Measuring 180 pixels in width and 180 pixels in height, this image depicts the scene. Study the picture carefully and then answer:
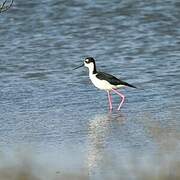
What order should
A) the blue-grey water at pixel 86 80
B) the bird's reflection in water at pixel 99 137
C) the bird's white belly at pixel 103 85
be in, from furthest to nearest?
the bird's white belly at pixel 103 85 → the blue-grey water at pixel 86 80 → the bird's reflection in water at pixel 99 137

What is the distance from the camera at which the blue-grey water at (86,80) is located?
794 centimetres

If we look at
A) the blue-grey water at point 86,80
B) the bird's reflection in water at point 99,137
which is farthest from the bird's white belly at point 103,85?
the bird's reflection in water at point 99,137

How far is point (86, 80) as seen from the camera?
12.4 meters

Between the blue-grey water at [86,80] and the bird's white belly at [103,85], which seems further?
the bird's white belly at [103,85]

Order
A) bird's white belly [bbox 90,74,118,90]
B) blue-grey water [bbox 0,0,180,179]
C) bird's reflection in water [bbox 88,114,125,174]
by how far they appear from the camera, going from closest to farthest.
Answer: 1. bird's reflection in water [bbox 88,114,125,174]
2. blue-grey water [bbox 0,0,180,179]
3. bird's white belly [bbox 90,74,118,90]

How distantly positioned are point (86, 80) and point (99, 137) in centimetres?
395

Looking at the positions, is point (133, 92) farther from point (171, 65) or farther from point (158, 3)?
point (158, 3)

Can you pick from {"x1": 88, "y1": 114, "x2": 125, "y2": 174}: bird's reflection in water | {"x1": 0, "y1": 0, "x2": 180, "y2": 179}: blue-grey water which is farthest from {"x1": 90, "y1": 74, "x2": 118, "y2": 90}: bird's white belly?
{"x1": 88, "y1": 114, "x2": 125, "y2": 174}: bird's reflection in water

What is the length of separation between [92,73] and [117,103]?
751 millimetres

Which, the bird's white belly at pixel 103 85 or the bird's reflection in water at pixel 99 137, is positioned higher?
the bird's reflection in water at pixel 99 137

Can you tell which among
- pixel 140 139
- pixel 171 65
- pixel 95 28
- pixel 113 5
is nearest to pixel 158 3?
pixel 113 5

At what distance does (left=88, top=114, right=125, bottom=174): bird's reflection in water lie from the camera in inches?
284

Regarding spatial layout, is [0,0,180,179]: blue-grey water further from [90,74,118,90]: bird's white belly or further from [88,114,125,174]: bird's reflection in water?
[90,74,118,90]: bird's white belly

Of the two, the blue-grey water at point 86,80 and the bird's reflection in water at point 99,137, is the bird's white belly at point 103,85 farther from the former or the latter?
the bird's reflection in water at point 99,137
